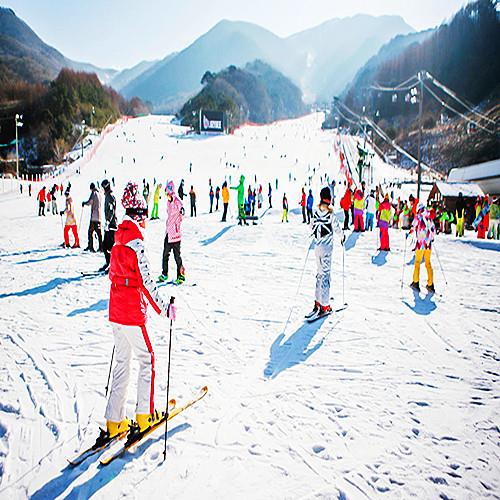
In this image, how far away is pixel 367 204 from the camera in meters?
14.4

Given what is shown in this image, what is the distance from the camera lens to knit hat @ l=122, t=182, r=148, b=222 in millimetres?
2885

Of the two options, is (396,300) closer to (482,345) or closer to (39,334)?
(482,345)

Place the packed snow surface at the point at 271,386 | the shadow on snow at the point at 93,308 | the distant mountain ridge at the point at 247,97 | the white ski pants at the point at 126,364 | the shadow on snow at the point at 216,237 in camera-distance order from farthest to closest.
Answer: the distant mountain ridge at the point at 247,97
the shadow on snow at the point at 216,237
the shadow on snow at the point at 93,308
the white ski pants at the point at 126,364
the packed snow surface at the point at 271,386

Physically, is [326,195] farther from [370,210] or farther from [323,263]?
[370,210]

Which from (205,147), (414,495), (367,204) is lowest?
(414,495)

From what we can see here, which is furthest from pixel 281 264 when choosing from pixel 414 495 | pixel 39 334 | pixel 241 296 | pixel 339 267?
pixel 414 495

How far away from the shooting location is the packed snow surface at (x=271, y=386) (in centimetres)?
269

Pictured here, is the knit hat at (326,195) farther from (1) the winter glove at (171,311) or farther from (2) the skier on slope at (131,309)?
(1) the winter glove at (171,311)

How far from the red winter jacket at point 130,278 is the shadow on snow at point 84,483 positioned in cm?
100

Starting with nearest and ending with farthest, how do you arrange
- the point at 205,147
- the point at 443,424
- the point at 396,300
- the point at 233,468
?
the point at 233,468
the point at 443,424
the point at 396,300
the point at 205,147

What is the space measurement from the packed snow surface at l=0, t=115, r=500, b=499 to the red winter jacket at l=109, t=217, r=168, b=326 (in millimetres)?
1053

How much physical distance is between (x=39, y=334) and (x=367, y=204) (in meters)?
12.1

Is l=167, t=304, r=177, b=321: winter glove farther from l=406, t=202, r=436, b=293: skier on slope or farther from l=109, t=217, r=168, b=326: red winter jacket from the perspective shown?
l=406, t=202, r=436, b=293: skier on slope

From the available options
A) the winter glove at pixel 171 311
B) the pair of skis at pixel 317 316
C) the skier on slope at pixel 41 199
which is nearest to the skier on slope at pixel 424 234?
the pair of skis at pixel 317 316
